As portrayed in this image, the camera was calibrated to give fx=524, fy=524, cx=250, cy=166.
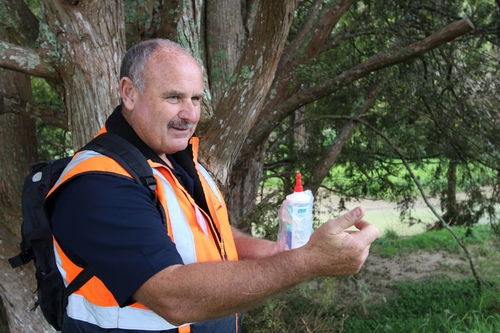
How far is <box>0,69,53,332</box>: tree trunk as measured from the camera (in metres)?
3.98

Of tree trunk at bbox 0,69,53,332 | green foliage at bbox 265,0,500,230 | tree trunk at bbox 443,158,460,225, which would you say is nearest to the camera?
tree trunk at bbox 0,69,53,332

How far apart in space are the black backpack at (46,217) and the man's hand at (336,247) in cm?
52

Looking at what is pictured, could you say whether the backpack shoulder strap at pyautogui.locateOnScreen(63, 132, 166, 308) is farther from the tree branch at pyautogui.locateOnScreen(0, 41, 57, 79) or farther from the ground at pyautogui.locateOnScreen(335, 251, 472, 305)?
the ground at pyautogui.locateOnScreen(335, 251, 472, 305)

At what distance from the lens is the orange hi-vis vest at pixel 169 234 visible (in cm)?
168

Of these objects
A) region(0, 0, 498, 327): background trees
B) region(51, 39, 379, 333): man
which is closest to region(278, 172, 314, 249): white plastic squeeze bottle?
region(51, 39, 379, 333): man

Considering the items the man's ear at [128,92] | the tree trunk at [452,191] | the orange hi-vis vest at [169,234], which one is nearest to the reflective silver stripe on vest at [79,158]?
the orange hi-vis vest at [169,234]

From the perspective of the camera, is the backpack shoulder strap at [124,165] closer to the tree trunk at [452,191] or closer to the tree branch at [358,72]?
the tree branch at [358,72]

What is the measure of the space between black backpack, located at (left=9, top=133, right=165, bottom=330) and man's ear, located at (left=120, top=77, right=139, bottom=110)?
22 centimetres

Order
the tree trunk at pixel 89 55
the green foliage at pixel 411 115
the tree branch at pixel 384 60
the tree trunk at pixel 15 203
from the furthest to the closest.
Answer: the green foliage at pixel 411 115
the tree branch at pixel 384 60
the tree trunk at pixel 15 203
the tree trunk at pixel 89 55

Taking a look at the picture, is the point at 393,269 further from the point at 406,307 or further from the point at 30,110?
the point at 30,110

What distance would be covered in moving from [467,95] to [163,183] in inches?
209

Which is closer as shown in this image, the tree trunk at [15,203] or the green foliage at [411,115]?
the tree trunk at [15,203]

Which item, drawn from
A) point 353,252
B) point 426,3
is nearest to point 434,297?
point 426,3

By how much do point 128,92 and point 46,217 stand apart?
1.91 feet
